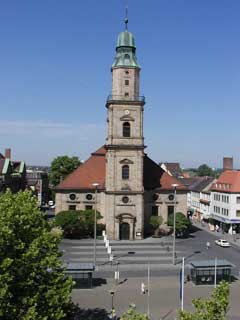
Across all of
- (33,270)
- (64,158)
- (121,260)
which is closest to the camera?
(33,270)

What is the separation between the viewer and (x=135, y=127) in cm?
6631

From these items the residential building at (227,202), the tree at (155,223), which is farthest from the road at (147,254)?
the residential building at (227,202)

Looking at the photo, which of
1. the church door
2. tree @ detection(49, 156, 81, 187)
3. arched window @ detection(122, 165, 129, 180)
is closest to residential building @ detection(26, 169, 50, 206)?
tree @ detection(49, 156, 81, 187)

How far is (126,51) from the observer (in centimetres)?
6688

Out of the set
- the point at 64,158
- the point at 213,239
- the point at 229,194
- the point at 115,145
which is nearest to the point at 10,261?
the point at 115,145

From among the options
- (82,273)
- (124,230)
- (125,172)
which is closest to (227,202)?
(124,230)

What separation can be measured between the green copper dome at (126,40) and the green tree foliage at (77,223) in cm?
2447

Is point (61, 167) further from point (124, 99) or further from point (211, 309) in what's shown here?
point (211, 309)

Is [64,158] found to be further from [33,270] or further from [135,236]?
[33,270]

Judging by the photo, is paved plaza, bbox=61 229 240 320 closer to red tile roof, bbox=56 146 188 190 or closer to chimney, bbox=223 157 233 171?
red tile roof, bbox=56 146 188 190

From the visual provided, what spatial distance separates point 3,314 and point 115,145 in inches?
1745

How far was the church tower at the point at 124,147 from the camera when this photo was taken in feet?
217

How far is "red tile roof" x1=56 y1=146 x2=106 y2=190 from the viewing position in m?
71.0

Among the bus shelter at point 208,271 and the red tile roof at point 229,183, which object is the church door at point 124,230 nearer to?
the red tile roof at point 229,183
